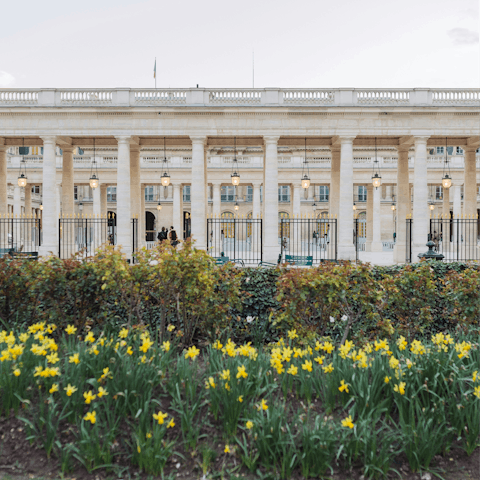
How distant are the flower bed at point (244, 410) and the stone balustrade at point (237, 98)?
935 inches

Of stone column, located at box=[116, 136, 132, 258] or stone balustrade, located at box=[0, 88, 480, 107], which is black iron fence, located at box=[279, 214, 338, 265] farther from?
stone column, located at box=[116, 136, 132, 258]

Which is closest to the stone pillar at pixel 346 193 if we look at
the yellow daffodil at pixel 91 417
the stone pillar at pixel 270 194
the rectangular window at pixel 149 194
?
the stone pillar at pixel 270 194

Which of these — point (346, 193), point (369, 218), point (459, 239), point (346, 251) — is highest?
point (346, 193)

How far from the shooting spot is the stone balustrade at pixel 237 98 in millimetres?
26453

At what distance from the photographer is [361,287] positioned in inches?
260

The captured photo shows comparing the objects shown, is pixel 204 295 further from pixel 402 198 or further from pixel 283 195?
pixel 283 195

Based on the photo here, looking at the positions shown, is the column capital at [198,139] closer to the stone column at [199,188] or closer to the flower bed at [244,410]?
the stone column at [199,188]

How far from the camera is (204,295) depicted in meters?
6.56

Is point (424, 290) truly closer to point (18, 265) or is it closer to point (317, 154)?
point (18, 265)

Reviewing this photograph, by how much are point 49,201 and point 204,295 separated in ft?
77.8

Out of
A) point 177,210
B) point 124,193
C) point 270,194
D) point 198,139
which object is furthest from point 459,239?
point 124,193

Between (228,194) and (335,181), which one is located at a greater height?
(228,194)

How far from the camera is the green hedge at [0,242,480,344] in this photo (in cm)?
649

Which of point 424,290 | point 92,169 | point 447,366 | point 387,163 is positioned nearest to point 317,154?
point 387,163
